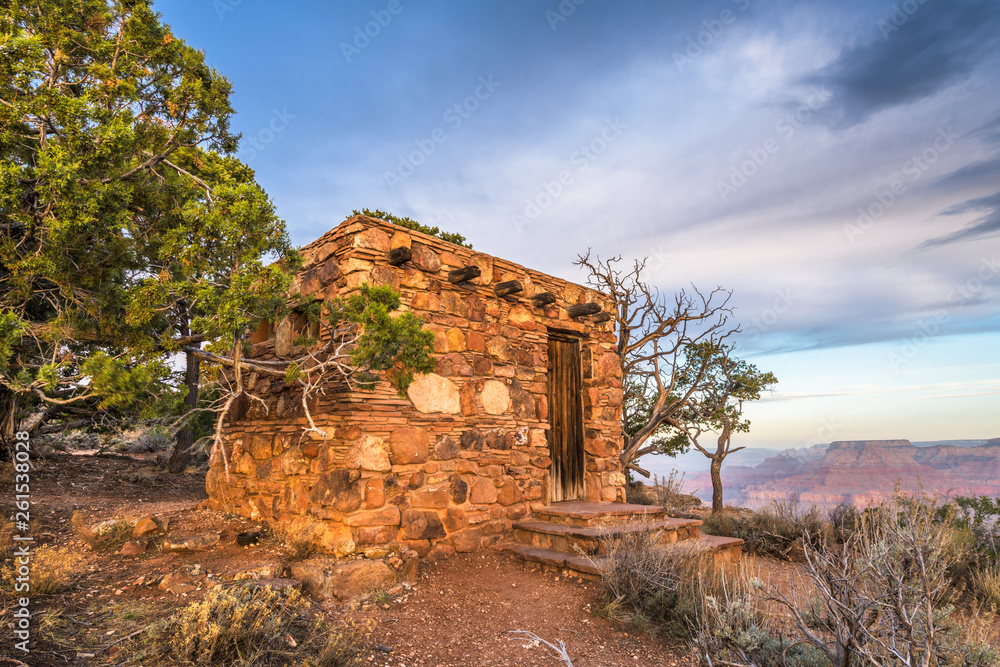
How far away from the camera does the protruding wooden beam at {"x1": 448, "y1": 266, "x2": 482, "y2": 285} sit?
598 centimetres

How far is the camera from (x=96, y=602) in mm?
3816

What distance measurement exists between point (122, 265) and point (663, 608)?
5.40 m

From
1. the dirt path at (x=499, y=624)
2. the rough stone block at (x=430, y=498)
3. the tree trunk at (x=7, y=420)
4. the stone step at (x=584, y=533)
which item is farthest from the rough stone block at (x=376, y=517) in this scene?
the tree trunk at (x=7, y=420)

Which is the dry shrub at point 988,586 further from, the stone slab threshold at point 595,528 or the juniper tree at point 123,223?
the juniper tree at point 123,223

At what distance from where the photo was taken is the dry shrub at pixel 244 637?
3.02 metres

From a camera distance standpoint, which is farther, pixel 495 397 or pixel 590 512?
pixel 495 397

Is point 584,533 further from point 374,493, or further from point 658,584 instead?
point 374,493

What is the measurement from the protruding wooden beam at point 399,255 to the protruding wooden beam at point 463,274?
638mm

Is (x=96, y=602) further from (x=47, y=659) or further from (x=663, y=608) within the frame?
(x=663, y=608)

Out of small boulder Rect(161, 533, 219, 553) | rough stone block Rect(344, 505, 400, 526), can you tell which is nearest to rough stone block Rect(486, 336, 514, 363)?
rough stone block Rect(344, 505, 400, 526)

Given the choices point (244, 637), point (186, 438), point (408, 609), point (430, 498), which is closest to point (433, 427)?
point (430, 498)

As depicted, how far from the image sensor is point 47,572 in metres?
3.79

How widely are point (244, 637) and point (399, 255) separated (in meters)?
3.52

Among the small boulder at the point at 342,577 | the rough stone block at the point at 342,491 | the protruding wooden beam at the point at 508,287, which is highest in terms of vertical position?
the protruding wooden beam at the point at 508,287
